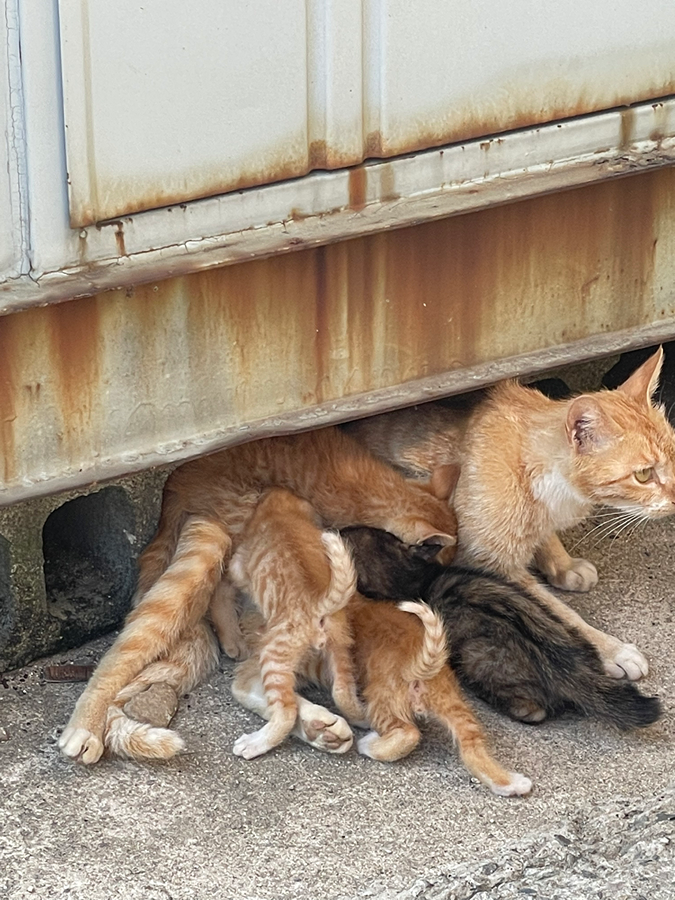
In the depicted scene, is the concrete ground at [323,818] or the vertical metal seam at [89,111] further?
the concrete ground at [323,818]

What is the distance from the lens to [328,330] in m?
3.43

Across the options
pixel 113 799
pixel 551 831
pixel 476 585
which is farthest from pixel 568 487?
pixel 113 799

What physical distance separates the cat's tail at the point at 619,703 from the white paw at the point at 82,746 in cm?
125

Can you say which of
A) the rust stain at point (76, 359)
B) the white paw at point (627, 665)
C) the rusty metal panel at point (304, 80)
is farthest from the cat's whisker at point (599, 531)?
the rust stain at point (76, 359)

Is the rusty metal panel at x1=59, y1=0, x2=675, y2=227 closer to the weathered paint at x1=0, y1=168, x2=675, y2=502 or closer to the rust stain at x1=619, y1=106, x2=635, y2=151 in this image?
the rust stain at x1=619, y1=106, x2=635, y2=151

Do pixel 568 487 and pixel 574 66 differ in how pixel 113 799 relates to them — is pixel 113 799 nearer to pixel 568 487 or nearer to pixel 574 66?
pixel 568 487

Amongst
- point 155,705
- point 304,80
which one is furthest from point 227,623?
point 304,80

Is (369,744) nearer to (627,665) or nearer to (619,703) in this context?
(619,703)

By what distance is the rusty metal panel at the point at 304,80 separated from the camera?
2.86m

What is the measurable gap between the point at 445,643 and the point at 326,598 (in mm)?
330

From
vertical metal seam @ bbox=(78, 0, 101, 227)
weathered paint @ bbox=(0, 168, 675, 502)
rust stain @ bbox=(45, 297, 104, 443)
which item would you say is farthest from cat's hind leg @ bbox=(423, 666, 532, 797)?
vertical metal seam @ bbox=(78, 0, 101, 227)

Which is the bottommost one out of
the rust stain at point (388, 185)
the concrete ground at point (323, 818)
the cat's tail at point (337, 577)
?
the concrete ground at point (323, 818)

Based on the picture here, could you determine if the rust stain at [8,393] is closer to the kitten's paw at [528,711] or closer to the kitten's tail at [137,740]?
the kitten's tail at [137,740]

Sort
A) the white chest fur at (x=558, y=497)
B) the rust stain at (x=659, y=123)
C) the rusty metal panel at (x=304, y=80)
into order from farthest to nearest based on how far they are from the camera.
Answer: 1. the white chest fur at (x=558, y=497)
2. the rust stain at (x=659, y=123)
3. the rusty metal panel at (x=304, y=80)
